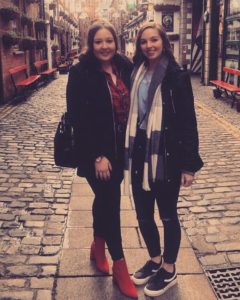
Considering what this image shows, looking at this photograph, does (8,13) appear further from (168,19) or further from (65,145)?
(65,145)

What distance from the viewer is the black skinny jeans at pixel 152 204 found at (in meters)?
3.00

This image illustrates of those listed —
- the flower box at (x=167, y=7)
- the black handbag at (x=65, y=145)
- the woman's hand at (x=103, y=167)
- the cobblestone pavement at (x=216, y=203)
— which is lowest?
the cobblestone pavement at (x=216, y=203)

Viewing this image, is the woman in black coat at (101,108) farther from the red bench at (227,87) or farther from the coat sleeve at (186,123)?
the red bench at (227,87)

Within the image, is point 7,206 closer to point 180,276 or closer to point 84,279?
point 84,279

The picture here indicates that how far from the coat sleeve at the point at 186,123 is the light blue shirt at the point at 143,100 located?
0.68ft

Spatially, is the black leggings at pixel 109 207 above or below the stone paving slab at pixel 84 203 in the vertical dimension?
above

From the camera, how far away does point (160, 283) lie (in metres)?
3.22

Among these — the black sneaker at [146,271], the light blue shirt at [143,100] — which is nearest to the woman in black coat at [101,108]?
the light blue shirt at [143,100]

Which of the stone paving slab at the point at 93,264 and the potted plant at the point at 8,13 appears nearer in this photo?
the stone paving slab at the point at 93,264

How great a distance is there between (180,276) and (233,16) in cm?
1297

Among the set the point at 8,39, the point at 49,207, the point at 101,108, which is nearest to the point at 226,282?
the point at 101,108

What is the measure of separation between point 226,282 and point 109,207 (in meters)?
1.13

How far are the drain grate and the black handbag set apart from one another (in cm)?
147

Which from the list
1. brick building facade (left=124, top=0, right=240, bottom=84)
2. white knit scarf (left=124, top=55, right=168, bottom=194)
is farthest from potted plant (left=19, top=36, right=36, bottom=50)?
white knit scarf (left=124, top=55, right=168, bottom=194)
